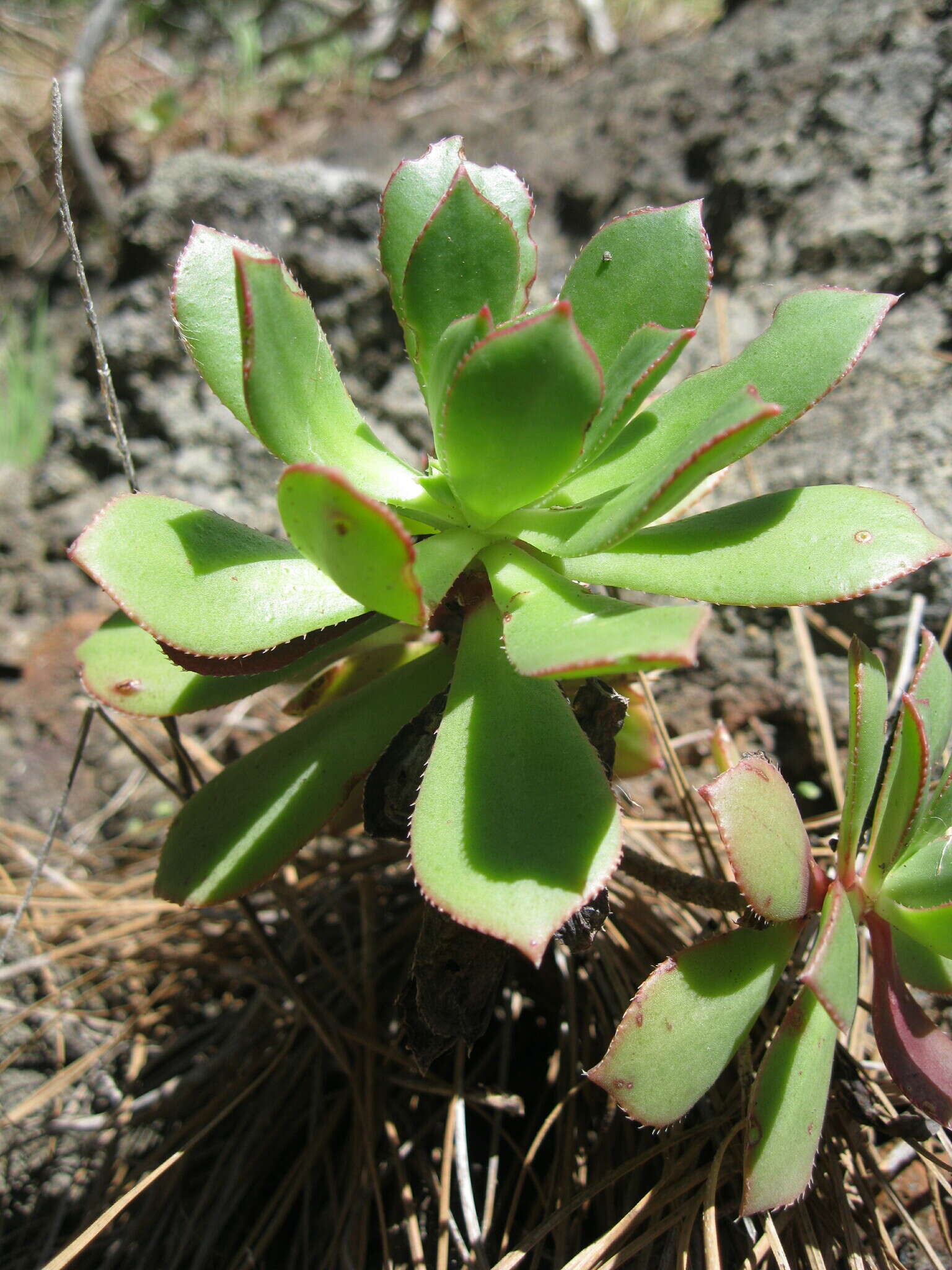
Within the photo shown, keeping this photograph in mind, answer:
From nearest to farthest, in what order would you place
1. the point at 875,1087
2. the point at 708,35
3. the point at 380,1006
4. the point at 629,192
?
the point at 875,1087 < the point at 380,1006 < the point at 629,192 < the point at 708,35

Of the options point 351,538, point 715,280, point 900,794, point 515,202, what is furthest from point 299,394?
point 715,280

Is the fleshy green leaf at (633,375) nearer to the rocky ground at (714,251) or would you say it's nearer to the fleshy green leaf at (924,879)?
the fleshy green leaf at (924,879)

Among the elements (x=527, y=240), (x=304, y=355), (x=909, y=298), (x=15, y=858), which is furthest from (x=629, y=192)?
(x=15, y=858)

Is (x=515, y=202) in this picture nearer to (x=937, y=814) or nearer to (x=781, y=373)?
(x=781, y=373)

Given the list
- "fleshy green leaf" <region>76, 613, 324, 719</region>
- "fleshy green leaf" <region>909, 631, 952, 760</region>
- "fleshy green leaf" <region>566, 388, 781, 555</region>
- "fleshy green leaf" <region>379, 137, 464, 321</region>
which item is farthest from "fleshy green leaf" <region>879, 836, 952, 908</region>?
"fleshy green leaf" <region>379, 137, 464, 321</region>

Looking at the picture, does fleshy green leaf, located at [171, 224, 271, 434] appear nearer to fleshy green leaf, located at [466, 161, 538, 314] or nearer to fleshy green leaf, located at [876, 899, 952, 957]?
fleshy green leaf, located at [466, 161, 538, 314]

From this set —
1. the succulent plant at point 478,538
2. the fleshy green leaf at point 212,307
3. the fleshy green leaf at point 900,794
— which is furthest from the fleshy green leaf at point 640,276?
the fleshy green leaf at point 900,794

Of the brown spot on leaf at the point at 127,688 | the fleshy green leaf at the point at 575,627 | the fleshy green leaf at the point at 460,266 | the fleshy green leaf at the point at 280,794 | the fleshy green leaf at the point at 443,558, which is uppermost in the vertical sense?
the fleshy green leaf at the point at 460,266

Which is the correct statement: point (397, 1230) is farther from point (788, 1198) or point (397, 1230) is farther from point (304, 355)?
point (304, 355)
